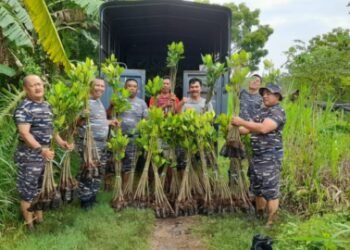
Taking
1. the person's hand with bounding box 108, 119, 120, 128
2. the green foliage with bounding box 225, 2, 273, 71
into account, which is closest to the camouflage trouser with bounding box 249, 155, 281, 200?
the person's hand with bounding box 108, 119, 120, 128

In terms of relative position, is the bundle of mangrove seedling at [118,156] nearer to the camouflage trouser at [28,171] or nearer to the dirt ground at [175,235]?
the dirt ground at [175,235]

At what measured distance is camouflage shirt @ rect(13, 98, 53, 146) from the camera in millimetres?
4684

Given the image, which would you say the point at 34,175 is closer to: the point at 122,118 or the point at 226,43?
the point at 122,118

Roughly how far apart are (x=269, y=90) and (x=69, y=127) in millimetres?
2233

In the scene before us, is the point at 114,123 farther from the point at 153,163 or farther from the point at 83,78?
the point at 83,78

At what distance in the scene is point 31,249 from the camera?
428 centimetres

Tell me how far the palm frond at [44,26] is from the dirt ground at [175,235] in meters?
2.21

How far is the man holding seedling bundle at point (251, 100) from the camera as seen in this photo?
230 inches

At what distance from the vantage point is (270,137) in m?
5.04

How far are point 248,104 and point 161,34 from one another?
11.6 feet

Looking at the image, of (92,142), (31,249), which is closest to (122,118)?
(92,142)

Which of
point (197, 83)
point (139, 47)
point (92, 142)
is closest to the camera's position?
point (92, 142)

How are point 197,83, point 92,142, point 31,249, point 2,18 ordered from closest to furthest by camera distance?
point 31,249, point 92,142, point 197,83, point 2,18

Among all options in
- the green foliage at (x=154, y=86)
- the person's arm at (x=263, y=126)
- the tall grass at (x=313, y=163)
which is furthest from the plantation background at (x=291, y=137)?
the green foliage at (x=154, y=86)
